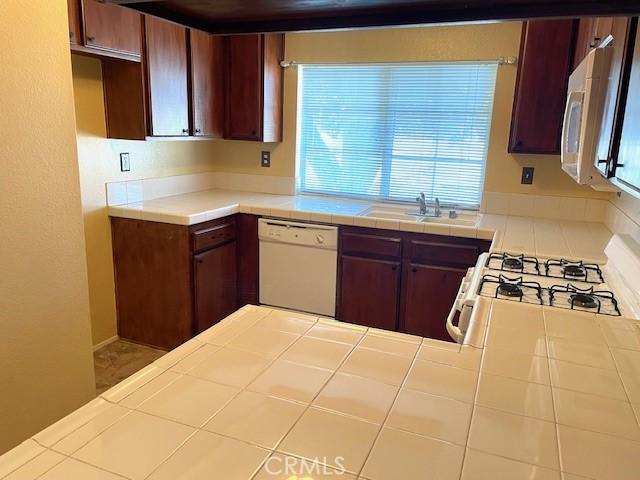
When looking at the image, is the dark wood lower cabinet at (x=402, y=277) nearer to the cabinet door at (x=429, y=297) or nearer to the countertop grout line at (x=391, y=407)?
the cabinet door at (x=429, y=297)

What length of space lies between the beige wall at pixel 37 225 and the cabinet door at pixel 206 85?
1.48m

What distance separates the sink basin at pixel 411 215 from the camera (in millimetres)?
3285

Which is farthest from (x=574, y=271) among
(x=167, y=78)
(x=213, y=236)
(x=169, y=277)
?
(x=167, y=78)

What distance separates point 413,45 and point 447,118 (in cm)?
55

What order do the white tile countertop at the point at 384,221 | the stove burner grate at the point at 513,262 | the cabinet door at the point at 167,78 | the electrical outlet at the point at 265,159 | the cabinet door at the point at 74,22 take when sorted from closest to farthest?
the stove burner grate at the point at 513,262, the cabinet door at the point at 74,22, the white tile countertop at the point at 384,221, the cabinet door at the point at 167,78, the electrical outlet at the point at 265,159

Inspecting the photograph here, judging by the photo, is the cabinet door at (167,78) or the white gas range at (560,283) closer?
the white gas range at (560,283)

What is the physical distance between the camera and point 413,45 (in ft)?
11.0

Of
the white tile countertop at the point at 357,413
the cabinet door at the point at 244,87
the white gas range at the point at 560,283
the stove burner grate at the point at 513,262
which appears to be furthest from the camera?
the cabinet door at the point at 244,87

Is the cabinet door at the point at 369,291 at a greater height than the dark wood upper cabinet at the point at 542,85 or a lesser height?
lesser

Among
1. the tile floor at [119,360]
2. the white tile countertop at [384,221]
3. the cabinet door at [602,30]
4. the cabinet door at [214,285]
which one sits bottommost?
the tile floor at [119,360]

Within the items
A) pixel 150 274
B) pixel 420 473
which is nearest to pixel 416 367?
pixel 420 473

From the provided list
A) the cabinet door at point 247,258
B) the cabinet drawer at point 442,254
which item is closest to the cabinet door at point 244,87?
the cabinet door at point 247,258

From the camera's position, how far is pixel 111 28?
255cm

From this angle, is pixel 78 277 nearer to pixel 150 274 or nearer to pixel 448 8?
pixel 150 274
